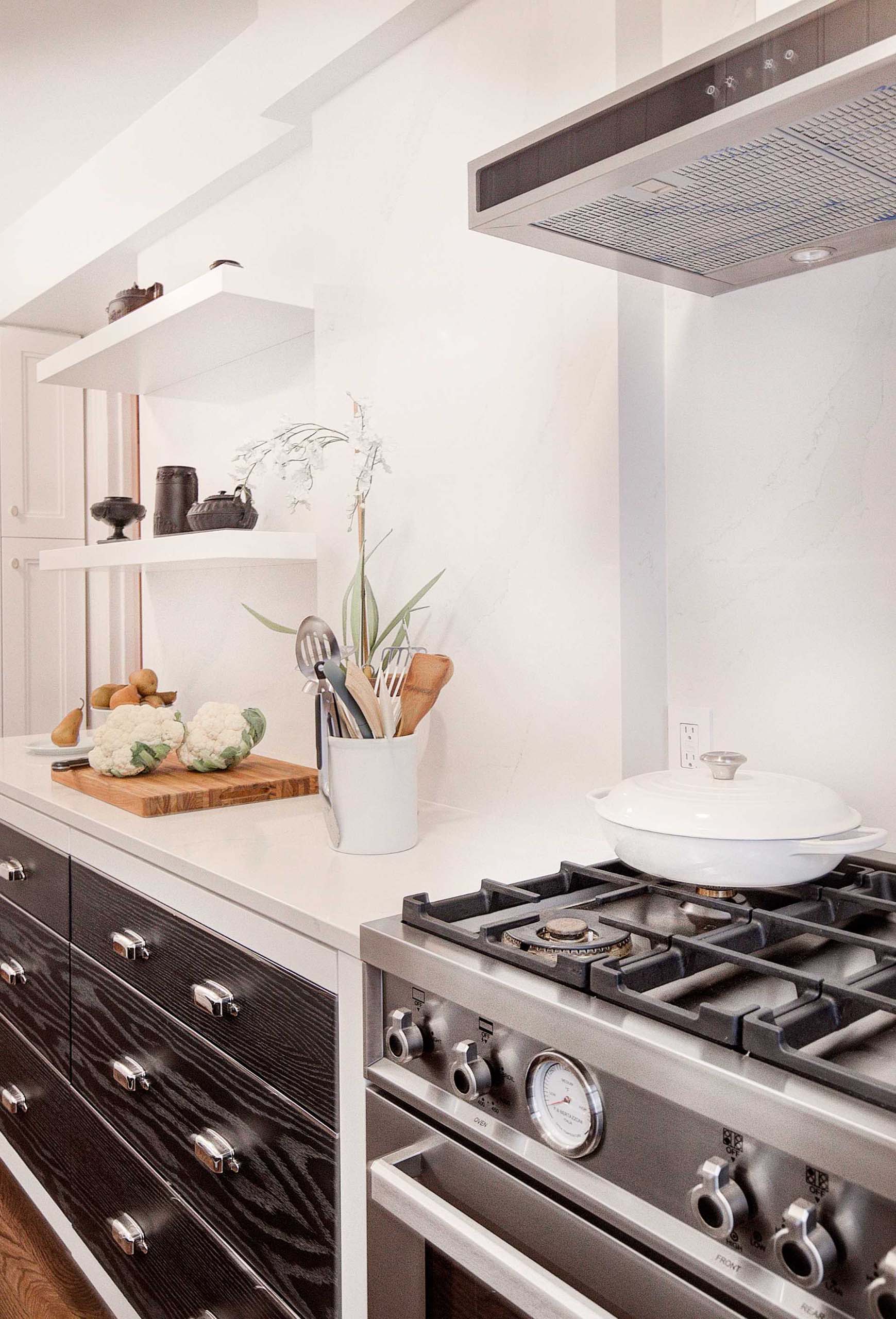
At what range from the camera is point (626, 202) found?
1104 millimetres

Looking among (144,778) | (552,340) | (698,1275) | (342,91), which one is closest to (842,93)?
(552,340)

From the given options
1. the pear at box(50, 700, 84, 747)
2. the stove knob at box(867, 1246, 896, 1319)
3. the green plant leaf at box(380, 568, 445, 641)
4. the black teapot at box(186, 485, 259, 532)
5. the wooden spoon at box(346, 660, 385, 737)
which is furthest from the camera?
the pear at box(50, 700, 84, 747)

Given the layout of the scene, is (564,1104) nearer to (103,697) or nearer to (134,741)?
(134,741)

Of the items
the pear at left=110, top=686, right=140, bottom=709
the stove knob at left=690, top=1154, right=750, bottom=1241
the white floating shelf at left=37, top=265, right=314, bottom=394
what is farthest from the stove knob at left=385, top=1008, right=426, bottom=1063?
the pear at left=110, top=686, right=140, bottom=709

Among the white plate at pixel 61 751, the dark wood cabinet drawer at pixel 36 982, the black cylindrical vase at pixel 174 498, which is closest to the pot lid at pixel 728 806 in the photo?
the dark wood cabinet drawer at pixel 36 982

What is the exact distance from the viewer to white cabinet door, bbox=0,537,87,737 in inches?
141

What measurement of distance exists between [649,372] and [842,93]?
26.8 inches

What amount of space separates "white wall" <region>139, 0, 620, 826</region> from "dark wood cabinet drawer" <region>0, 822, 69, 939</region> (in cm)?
69

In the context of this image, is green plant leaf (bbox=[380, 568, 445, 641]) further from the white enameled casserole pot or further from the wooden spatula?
the white enameled casserole pot

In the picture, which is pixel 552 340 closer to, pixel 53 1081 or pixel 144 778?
pixel 144 778

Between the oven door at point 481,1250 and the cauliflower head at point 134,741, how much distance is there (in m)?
1.09

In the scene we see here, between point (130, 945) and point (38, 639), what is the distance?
7.67ft

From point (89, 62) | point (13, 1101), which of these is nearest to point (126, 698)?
point (13, 1101)

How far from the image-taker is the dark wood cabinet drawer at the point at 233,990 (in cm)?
118
